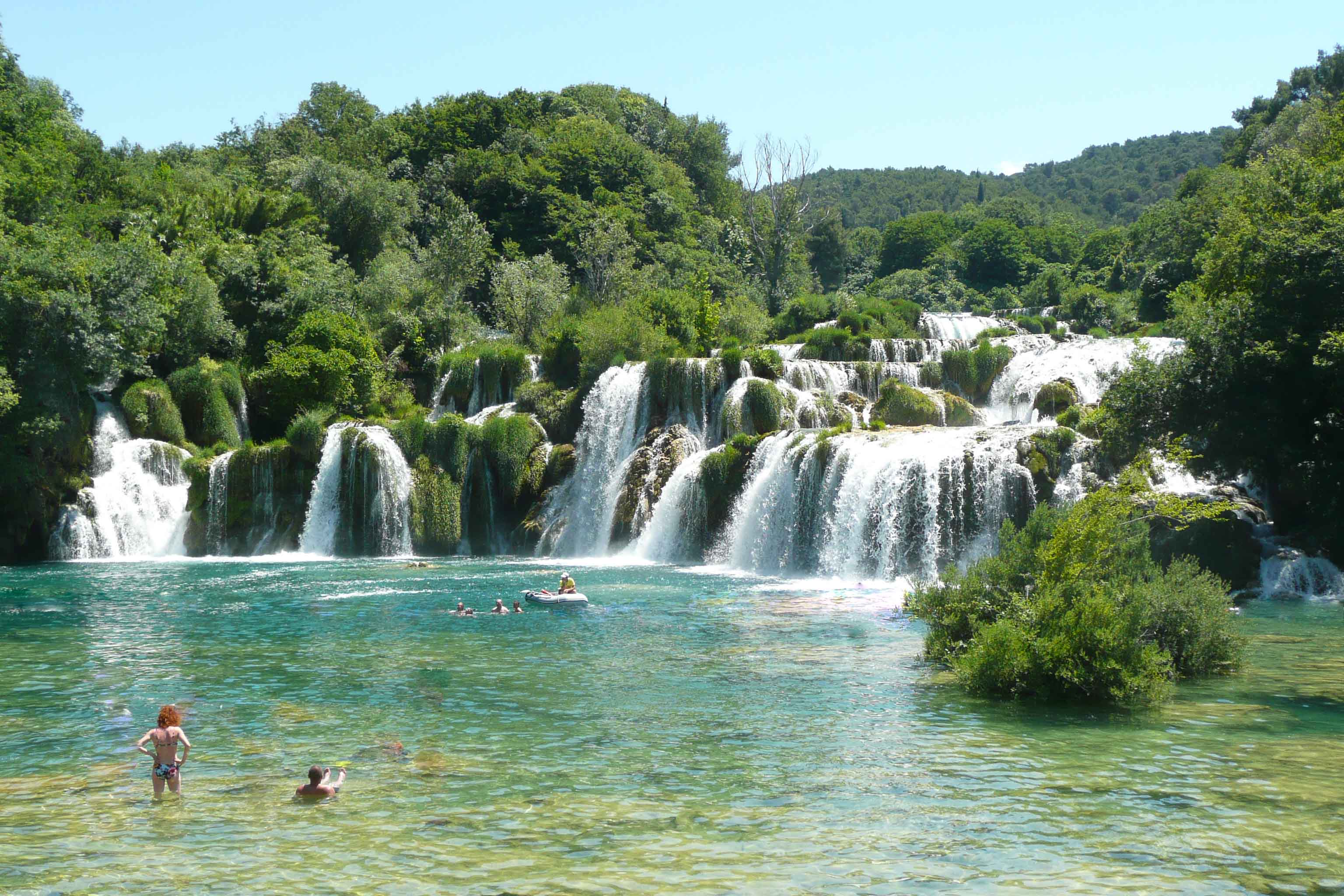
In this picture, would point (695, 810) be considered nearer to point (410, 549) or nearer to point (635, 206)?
point (410, 549)

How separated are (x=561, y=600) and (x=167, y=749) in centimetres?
1256

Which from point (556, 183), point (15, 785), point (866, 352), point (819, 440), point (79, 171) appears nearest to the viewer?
point (15, 785)

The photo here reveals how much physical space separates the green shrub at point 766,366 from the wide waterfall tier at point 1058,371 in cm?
→ 702

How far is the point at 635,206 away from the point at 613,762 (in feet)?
178

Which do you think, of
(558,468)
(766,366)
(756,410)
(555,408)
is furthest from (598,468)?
(766,366)

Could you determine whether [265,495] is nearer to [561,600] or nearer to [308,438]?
[308,438]

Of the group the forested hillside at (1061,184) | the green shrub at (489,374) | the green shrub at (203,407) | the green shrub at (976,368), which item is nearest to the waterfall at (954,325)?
the green shrub at (976,368)

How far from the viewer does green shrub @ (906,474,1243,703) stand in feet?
45.0

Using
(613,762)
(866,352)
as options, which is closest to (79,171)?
(866,352)

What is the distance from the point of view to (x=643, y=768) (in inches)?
453

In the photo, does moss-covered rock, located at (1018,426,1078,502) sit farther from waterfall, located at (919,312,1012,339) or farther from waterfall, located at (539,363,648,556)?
waterfall, located at (919,312,1012,339)

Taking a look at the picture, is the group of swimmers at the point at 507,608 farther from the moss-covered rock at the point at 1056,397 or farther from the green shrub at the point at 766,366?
the moss-covered rock at the point at 1056,397

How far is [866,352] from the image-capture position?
4141 cm

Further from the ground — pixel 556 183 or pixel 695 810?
pixel 556 183
